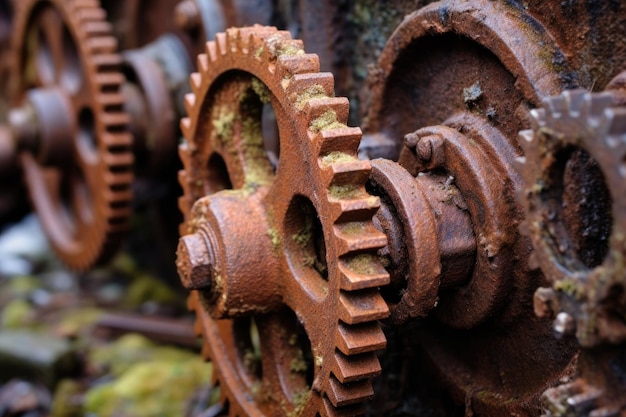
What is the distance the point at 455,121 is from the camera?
4.97 ft

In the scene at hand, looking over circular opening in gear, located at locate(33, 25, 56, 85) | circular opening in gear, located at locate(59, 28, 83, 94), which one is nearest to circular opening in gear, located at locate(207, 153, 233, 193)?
circular opening in gear, located at locate(59, 28, 83, 94)

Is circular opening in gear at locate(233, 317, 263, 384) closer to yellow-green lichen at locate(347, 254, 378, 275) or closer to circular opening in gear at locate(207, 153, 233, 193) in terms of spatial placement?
circular opening in gear at locate(207, 153, 233, 193)

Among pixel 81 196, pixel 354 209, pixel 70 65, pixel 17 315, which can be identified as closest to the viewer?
pixel 354 209

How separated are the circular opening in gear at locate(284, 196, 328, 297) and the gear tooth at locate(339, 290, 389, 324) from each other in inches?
8.6

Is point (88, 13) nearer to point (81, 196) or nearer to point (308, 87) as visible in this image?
point (81, 196)

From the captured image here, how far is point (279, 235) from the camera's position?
1.49 m

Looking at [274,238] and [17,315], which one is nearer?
[274,238]

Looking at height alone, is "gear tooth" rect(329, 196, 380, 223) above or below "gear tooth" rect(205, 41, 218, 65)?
below

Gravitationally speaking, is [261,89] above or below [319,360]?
above

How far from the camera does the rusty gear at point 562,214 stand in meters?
0.96

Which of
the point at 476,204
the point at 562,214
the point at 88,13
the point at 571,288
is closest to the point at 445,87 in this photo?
the point at 476,204

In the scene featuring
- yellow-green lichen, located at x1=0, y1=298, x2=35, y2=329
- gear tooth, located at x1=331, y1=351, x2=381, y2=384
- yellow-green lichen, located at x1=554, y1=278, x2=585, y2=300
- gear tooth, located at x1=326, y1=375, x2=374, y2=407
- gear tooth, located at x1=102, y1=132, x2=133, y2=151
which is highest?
gear tooth, located at x1=102, y1=132, x2=133, y2=151

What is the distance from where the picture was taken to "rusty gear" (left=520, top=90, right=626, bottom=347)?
3.15 ft

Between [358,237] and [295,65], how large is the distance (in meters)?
0.34
